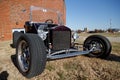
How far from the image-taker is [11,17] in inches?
637

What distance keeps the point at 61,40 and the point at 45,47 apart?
4.12 feet

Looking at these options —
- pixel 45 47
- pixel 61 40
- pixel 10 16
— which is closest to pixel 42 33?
pixel 61 40

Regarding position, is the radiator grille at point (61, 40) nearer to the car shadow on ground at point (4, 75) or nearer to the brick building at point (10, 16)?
the car shadow on ground at point (4, 75)

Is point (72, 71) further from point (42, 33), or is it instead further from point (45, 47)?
point (42, 33)

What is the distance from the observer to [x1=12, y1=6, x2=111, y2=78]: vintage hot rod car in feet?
13.5

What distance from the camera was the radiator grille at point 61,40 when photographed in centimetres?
541

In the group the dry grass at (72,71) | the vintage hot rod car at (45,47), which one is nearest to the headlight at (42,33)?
the vintage hot rod car at (45,47)

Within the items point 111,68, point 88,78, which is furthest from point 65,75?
point 111,68

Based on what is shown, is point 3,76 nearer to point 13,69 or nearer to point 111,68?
point 13,69

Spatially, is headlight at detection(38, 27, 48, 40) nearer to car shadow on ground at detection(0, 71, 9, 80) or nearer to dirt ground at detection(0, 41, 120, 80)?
dirt ground at detection(0, 41, 120, 80)

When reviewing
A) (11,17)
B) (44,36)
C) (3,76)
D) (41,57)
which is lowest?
(3,76)

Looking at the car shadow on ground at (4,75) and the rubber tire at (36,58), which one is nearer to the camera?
the rubber tire at (36,58)

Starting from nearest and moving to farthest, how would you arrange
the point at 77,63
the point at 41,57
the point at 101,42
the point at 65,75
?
the point at 41,57 < the point at 65,75 < the point at 77,63 < the point at 101,42

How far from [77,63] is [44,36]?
1.43 m
